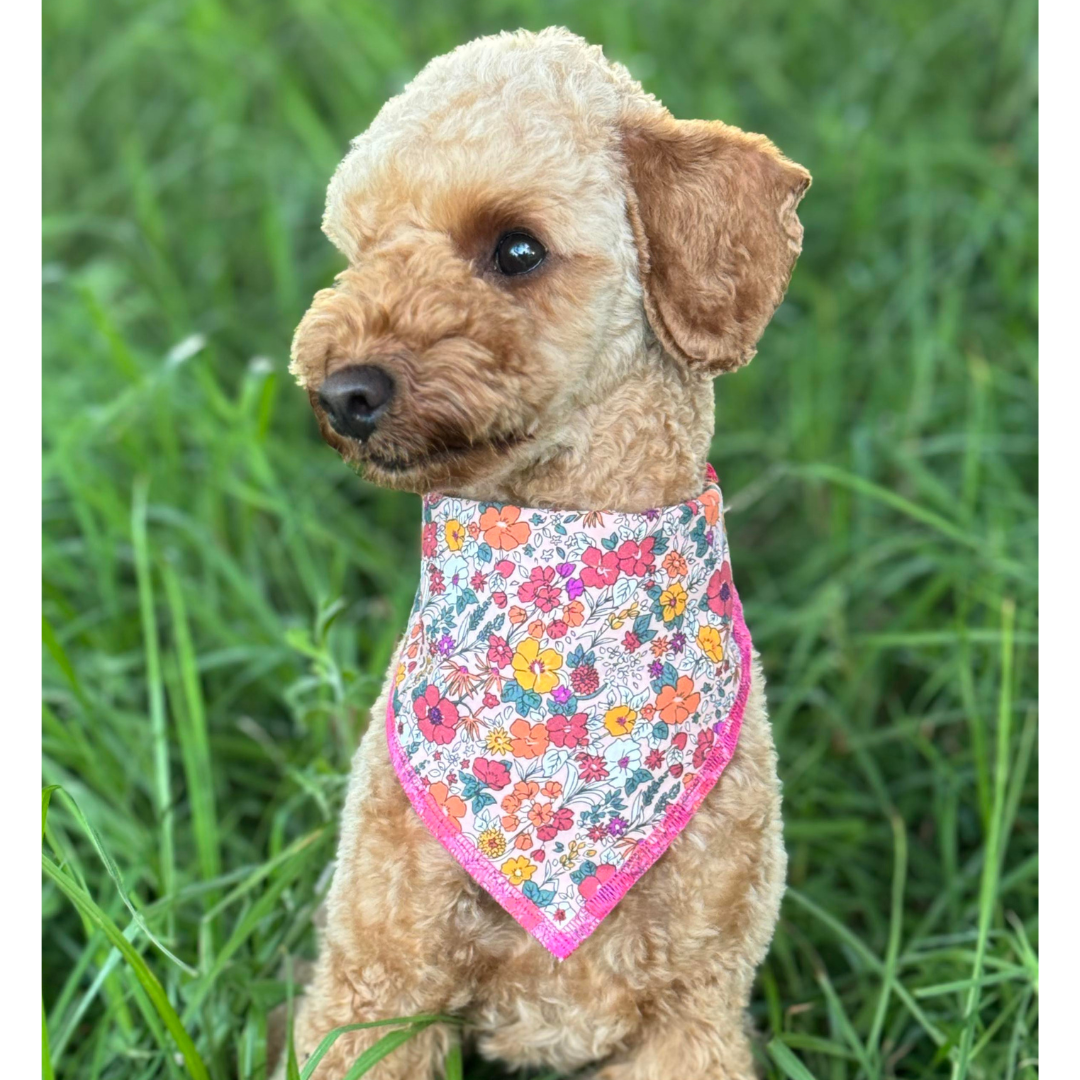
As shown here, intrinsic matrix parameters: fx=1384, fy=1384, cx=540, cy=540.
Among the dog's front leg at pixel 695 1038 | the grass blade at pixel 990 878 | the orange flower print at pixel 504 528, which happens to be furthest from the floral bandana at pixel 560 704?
the grass blade at pixel 990 878

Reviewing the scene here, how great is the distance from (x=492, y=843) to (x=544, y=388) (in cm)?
44

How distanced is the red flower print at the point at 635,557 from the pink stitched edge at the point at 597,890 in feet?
0.66

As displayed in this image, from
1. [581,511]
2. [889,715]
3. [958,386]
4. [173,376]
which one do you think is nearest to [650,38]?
[958,386]

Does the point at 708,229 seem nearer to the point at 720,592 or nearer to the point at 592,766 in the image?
the point at 720,592

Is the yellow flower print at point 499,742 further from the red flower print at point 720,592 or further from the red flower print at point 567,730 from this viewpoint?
the red flower print at point 720,592

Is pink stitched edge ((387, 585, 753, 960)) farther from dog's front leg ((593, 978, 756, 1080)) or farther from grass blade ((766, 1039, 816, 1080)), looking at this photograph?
grass blade ((766, 1039, 816, 1080))

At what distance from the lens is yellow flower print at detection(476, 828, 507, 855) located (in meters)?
1.34

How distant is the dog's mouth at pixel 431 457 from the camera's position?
123 cm

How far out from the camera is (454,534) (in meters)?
1.34

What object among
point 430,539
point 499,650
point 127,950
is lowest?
point 127,950

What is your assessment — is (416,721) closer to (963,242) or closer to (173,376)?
(173,376)

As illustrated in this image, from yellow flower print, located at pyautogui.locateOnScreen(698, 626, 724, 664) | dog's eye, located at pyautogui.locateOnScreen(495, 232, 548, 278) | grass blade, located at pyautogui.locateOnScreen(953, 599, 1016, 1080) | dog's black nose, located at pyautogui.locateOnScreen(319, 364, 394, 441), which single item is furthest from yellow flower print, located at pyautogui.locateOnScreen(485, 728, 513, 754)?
grass blade, located at pyautogui.locateOnScreen(953, 599, 1016, 1080)

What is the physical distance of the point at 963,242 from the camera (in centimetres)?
313

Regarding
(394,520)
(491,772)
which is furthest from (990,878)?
(394,520)
